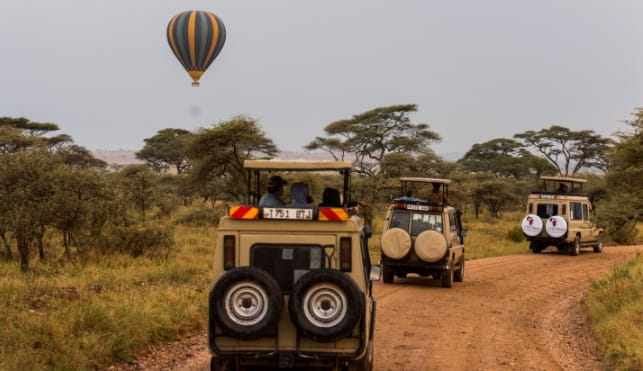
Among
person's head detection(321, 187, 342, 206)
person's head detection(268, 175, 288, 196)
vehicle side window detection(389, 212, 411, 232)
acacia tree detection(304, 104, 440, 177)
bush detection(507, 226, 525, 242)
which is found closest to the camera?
person's head detection(321, 187, 342, 206)

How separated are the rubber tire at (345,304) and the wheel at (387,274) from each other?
9.39 meters

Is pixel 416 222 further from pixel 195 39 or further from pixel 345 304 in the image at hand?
pixel 195 39

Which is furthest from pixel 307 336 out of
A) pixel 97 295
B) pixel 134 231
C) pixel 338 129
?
pixel 338 129

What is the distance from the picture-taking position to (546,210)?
24.5 metres

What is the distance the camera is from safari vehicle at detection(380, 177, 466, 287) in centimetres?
1449

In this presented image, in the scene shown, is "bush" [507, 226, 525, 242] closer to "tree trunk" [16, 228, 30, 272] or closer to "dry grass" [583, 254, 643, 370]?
"dry grass" [583, 254, 643, 370]

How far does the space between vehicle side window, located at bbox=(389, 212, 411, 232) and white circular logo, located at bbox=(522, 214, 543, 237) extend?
986cm

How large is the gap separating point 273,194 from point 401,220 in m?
7.93

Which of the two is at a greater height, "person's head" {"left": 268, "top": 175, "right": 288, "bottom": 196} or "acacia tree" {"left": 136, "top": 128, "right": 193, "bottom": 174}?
"acacia tree" {"left": 136, "top": 128, "right": 193, "bottom": 174}

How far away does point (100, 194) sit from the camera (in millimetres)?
17641

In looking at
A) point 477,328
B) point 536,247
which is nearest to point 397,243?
point 477,328

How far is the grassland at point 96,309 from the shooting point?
7.44 m

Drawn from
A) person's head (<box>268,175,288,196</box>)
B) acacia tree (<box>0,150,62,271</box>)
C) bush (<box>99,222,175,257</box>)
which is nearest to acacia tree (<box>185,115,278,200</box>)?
bush (<box>99,222,175,257</box>)

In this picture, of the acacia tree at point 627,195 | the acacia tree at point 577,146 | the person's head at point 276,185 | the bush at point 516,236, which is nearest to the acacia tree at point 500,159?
the acacia tree at point 577,146
